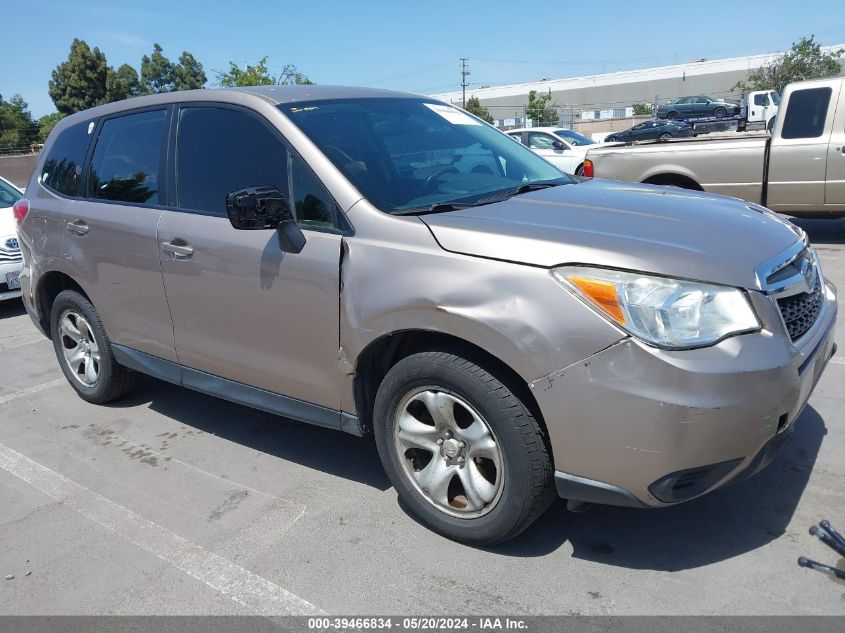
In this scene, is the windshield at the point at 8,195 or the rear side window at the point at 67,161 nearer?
the rear side window at the point at 67,161

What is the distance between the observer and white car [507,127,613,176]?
46.4 ft

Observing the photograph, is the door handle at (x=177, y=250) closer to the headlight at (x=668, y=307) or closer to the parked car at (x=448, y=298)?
the parked car at (x=448, y=298)

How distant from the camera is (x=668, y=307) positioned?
241 cm

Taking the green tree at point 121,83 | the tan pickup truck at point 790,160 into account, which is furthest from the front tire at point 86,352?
the green tree at point 121,83

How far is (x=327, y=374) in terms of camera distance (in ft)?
10.7

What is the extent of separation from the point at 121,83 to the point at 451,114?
61752 mm

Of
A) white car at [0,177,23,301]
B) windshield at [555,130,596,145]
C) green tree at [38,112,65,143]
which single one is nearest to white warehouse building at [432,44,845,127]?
green tree at [38,112,65,143]

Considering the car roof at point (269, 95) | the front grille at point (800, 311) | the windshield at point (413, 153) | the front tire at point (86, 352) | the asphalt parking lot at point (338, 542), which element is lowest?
the asphalt parking lot at point (338, 542)

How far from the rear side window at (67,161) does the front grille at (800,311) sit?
13.7 ft

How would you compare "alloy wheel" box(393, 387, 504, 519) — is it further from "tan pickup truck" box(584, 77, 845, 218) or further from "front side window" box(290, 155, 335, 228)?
"tan pickup truck" box(584, 77, 845, 218)

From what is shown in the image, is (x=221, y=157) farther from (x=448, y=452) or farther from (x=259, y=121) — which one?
(x=448, y=452)

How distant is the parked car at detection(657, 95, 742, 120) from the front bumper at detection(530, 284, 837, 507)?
135 ft

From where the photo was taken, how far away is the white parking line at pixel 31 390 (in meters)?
5.36

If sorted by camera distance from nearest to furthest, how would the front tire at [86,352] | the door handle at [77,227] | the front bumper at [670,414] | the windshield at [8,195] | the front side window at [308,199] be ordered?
the front bumper at [670,414], the front side window at [308,199], the door handle at [77,227], the front tire at [86,352], the windshield at [8,195]
